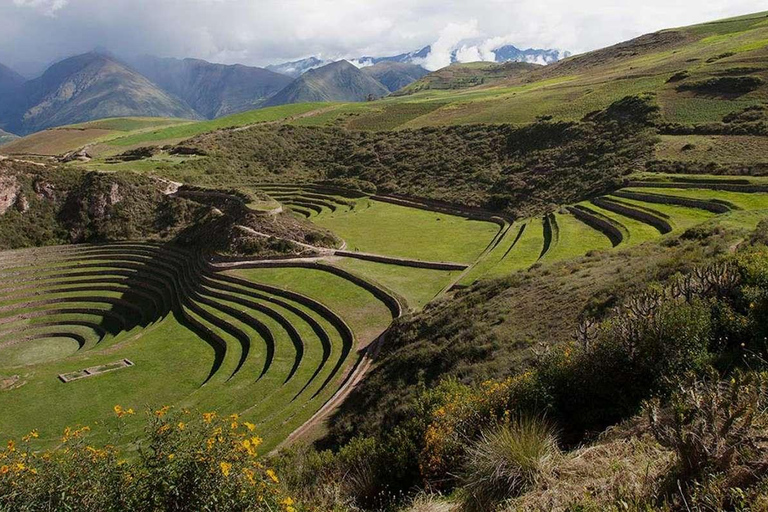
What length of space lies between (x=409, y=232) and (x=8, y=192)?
41.4 meters

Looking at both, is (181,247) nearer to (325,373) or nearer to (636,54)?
(325,373)

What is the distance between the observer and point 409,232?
154ft

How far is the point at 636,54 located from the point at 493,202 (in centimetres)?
8745

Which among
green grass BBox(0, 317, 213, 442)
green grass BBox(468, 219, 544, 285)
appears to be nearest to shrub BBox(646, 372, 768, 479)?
green grass BBox(468, 219, 544, 285)

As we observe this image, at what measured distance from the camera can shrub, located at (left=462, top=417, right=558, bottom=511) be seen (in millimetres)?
6281

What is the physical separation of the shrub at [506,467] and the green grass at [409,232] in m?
30.1

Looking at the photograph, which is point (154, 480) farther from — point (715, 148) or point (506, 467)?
point (715, 148)

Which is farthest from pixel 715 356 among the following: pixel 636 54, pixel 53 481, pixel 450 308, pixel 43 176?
pixel 636 54

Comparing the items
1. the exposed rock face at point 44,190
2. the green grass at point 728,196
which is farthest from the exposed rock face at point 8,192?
the green grass at point 728,196

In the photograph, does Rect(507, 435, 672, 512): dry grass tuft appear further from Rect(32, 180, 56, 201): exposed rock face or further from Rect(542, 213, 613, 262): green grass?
Rect(32, 180, 56, 201): exposed rock face

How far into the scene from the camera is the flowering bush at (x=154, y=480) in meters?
6.10

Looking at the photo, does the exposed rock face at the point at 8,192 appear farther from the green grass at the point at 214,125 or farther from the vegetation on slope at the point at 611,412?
the green grass at the point at 214,125

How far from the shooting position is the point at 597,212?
37.5m

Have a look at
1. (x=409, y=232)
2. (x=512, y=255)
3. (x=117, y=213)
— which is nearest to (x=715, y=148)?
(x=512, y=255)
